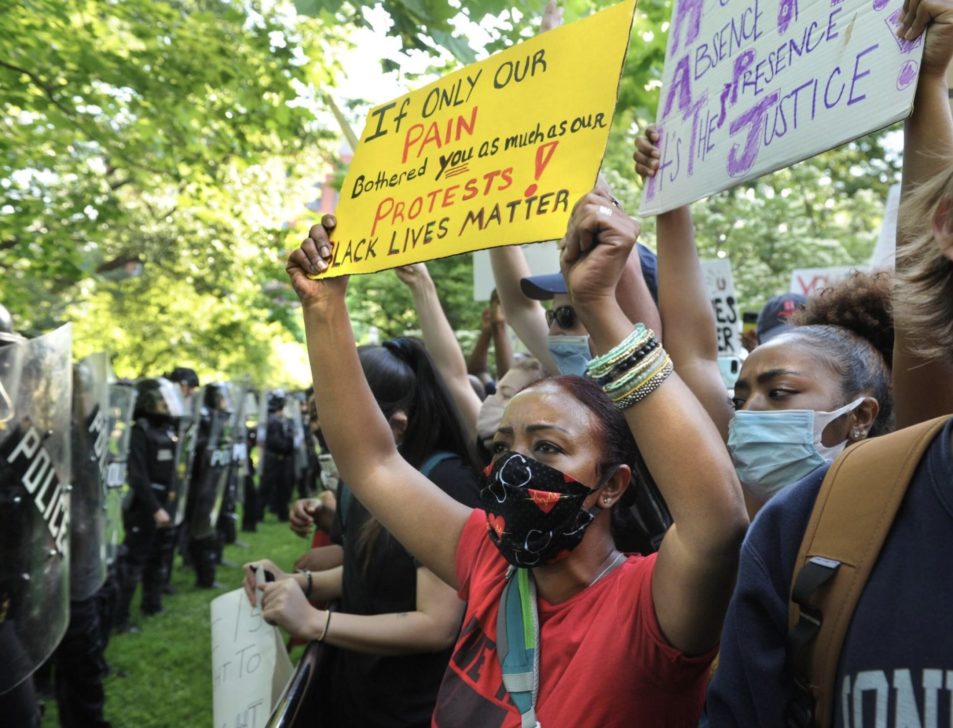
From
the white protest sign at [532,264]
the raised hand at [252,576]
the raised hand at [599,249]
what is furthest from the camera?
the white protest sign at [532,264]

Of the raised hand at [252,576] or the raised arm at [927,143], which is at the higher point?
the raised arm at [927,143]

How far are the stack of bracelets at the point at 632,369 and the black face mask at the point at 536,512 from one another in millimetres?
424

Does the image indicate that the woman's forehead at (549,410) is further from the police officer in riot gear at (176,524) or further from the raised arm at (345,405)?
the police officer in riot gear at (176,524)

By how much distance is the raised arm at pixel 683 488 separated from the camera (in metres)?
1.44

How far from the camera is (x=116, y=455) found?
20.0 feet

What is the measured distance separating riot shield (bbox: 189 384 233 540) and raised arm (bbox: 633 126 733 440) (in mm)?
7731

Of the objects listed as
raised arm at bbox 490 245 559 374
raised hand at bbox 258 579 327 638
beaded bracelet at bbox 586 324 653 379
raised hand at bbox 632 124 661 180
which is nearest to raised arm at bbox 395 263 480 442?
raised arm at bbox 490 245 559 374

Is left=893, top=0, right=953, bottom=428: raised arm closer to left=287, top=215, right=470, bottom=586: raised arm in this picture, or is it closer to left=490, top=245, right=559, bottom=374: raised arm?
left=287, top=215, right=470, bottom=586: raised arm

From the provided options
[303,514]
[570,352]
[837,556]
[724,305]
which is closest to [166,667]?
[303,514]

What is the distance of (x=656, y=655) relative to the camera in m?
1.54

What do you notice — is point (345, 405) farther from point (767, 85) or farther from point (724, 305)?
point (724, 305)

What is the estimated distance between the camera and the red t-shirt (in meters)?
1.57

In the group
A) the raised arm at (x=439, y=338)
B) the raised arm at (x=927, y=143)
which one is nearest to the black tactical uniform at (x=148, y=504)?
the raised arm at (x=439, y=338)

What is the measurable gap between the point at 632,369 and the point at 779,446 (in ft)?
2.23
